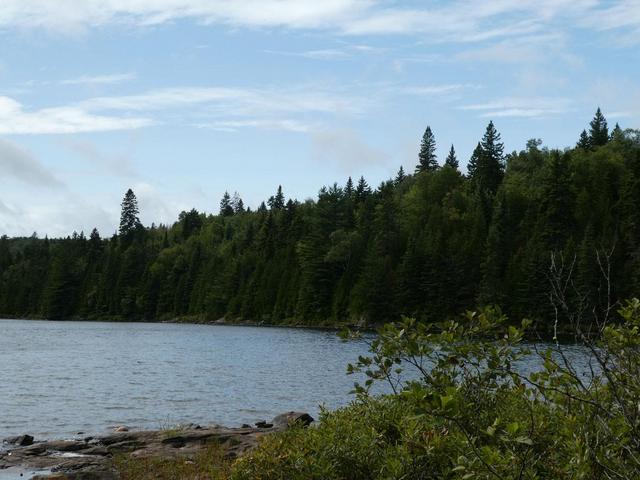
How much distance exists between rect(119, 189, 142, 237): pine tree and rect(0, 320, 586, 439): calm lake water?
4594 inches

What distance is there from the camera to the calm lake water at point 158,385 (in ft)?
87.2

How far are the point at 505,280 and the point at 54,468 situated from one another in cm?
7895

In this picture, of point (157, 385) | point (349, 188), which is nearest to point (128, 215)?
point (349, 188)

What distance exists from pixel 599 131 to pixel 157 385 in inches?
5591

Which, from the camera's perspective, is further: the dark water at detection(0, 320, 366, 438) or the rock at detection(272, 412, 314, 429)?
the dark water at detection(0, 320, 366, 438)

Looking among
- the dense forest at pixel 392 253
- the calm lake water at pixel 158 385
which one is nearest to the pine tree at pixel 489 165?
the dense forest at pixel 392 253

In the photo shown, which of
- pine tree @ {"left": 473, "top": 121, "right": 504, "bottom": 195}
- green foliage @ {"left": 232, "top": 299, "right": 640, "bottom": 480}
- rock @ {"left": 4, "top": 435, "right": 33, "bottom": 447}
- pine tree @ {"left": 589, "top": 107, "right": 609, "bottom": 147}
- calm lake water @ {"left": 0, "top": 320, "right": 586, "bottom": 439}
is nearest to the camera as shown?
green foliage @ {"left": 232, "top": 299, "right": 640, "bottom": 480}

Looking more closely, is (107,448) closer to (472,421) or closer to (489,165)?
(472,421)

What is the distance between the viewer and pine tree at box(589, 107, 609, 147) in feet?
498

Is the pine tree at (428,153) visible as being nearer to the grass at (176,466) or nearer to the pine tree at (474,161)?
the pine tree at (474,161)

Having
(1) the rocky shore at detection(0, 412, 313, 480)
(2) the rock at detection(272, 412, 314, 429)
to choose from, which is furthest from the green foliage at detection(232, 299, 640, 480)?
(2) the rock at detection(272, 412, 314, 429)

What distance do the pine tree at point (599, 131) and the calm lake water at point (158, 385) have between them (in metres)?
110

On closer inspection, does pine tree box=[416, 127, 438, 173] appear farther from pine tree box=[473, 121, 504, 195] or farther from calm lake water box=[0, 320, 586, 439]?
calm lake water box=[0, 320, 586, 439]

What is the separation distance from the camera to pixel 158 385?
3612cm
